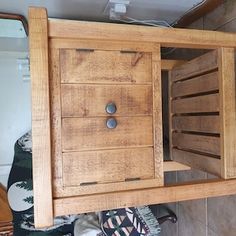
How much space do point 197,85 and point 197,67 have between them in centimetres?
6

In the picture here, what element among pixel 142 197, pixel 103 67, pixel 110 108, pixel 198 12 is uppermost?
pixel 198 12

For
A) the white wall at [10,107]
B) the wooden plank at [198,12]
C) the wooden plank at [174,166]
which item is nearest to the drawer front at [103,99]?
the wooden plank at [174,166]

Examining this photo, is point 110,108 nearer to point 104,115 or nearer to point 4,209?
point 104,115

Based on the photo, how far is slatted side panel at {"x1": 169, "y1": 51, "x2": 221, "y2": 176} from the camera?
2.60ft

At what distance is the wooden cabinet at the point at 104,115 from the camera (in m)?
0.60

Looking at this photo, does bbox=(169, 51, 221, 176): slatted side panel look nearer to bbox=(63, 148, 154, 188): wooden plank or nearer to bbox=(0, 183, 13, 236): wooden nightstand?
bbox=(63, 148, 154, 188): wooden plank

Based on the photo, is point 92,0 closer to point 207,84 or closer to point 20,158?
point 207,84

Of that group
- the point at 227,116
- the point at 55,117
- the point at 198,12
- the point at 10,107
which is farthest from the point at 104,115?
the point at 10,107

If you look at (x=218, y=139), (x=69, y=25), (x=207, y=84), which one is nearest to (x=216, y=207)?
(x=218, y=139)

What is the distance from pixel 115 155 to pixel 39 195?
21cm

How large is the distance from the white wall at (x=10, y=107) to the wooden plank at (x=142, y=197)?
1048mm

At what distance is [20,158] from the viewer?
1.43 meters

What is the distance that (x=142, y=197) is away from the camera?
0.66 m

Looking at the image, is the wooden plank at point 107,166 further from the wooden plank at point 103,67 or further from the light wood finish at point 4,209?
the light wood finish at point 4,209
